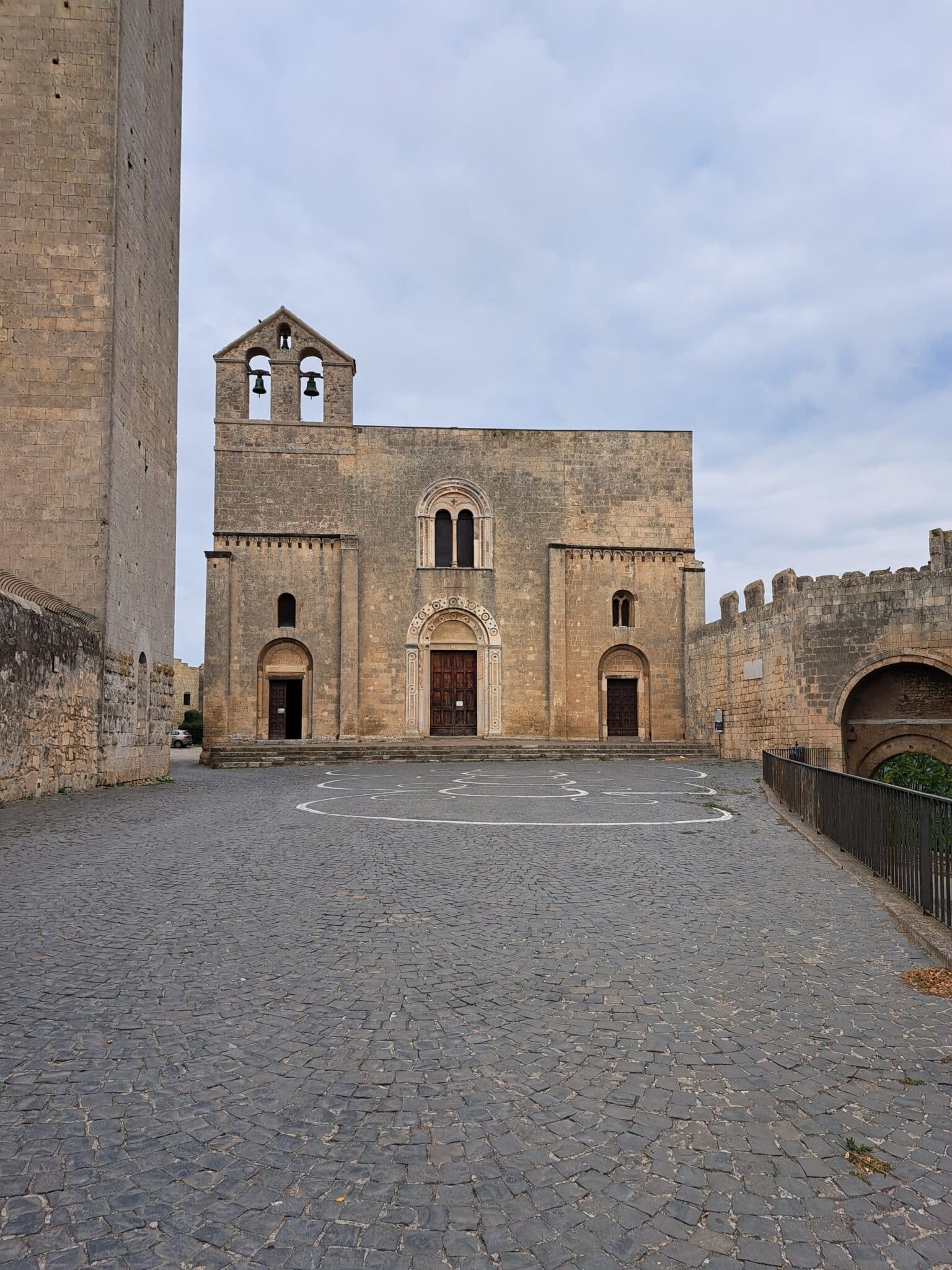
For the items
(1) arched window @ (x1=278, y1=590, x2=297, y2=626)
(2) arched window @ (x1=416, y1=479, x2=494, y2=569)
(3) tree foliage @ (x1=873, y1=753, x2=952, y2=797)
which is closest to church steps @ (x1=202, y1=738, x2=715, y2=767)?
(1) arched window @ (x1=278, y1=590, x2=297, y2=626)

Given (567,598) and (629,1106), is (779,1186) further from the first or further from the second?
(567,598)

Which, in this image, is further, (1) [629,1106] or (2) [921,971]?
(2) [921,971]

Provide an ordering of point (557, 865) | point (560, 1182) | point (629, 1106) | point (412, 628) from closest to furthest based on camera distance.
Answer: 1. point (560, 1182)
2. point (629, 1106)
3. point (557, 865)
4. point (412, 628)

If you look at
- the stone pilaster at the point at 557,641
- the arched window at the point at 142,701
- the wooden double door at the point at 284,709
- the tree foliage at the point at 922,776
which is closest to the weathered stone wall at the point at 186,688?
the wooden double door at the point at 284,709

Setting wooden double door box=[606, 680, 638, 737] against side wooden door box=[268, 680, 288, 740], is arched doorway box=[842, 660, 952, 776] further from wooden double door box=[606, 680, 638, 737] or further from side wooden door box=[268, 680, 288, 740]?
side wooden door box=[268, 680, 288, 740]

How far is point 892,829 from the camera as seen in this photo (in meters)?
6.30

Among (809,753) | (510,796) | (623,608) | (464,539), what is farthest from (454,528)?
(510,796)

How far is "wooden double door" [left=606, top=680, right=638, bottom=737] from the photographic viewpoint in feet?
91.4

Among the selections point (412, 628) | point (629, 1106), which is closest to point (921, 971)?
point (629, 1106)

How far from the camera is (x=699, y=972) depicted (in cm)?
409

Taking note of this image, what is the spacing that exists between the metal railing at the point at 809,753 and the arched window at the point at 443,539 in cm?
1316

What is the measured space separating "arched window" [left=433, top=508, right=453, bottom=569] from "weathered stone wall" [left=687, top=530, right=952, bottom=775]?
10.5m

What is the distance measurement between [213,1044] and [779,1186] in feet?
7.08

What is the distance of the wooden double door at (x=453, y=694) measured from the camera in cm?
2752
